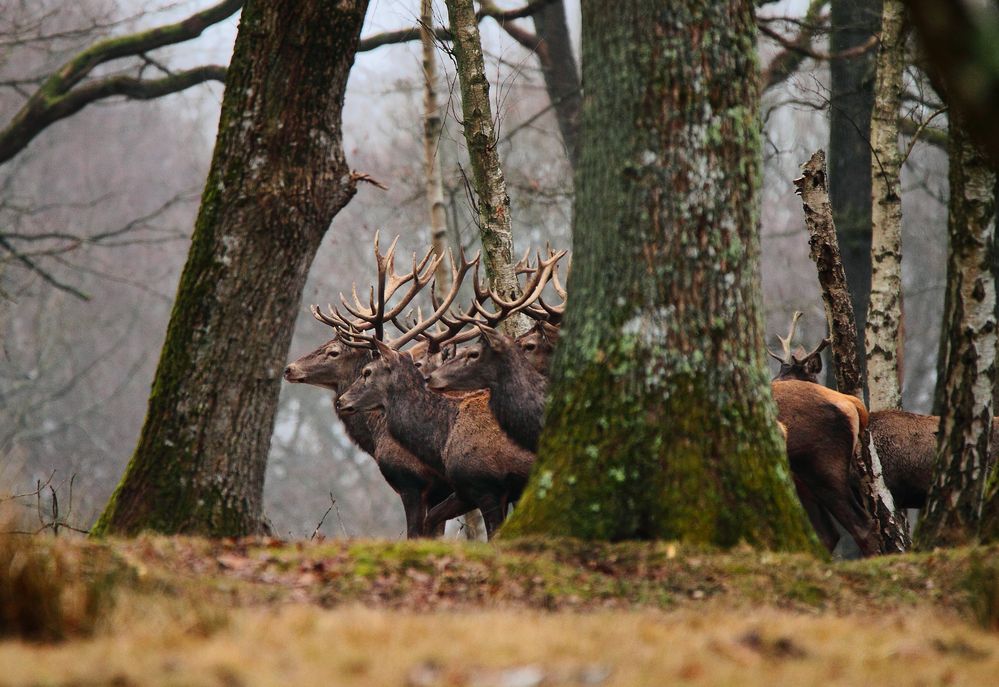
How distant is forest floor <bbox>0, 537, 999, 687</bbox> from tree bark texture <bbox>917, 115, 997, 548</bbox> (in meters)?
0.40

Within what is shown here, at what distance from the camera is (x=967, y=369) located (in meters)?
6.45

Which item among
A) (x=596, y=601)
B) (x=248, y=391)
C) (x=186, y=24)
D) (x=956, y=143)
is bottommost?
(x=596, y=601)

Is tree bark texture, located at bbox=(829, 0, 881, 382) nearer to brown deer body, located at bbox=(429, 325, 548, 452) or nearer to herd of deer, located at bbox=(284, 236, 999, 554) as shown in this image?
herd of deer, located at bbox=(284, 236, 999, 554)

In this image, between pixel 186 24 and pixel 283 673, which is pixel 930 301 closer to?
pixel 186 24

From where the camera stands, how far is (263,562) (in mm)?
5523

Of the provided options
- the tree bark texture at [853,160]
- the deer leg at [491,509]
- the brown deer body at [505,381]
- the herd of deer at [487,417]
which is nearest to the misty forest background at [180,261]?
the tree bark texture at [853,160]

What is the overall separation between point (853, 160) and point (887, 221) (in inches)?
245

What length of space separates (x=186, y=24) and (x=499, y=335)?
7.41 m

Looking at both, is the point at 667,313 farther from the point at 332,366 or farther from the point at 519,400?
the point at 332,366

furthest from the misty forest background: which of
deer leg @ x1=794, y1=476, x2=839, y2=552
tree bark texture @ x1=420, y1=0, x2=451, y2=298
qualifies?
deer leg @ x1=794, y1=476, x2=839, y2=552

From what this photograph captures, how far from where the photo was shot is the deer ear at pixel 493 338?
10289mm

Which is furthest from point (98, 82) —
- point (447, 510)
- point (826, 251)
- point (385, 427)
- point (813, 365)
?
point (826, 251)

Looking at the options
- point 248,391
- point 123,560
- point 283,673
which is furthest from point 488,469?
point 283,673

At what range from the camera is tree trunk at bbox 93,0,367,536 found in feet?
21.6
